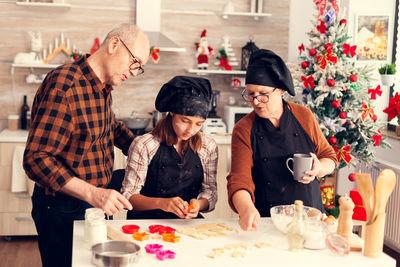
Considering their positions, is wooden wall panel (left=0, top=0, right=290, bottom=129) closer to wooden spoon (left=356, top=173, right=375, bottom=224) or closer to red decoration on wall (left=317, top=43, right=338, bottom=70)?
red decoration on wall (left=317, top=43, right=338, bottom=70)

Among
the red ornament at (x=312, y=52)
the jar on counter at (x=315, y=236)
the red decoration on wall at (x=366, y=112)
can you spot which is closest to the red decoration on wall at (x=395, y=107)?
the red decoration on wall at (x=366, y=112)

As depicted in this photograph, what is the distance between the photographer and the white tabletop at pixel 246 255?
5.33ft

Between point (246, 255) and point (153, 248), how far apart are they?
1.06 feet

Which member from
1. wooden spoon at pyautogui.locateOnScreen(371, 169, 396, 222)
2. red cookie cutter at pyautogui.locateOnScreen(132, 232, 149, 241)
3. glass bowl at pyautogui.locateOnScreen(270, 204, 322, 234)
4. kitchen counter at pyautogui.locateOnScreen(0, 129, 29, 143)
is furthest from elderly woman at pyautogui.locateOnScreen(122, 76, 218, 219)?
kitchen counter at pyautogui.locateOnScreen(0, 129, 29, 143)

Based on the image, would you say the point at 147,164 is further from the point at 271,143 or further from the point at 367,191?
the point at 367,191

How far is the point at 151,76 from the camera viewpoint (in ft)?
15.6

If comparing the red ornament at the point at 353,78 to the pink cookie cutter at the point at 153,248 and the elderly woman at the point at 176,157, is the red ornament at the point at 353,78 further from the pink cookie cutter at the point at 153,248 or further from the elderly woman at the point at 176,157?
the pink cookie cutter at the point at 153,248

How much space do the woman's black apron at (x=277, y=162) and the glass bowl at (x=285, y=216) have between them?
0.22 m

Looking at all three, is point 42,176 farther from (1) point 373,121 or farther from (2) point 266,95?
(1) point 373,121

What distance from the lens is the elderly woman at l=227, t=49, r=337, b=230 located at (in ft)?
6.89

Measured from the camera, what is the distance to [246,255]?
170cm

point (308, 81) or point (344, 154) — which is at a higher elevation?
point (308, 81)

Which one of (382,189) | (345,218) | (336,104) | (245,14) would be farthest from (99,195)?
(245,14)

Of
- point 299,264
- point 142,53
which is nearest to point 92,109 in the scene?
point 142,53
